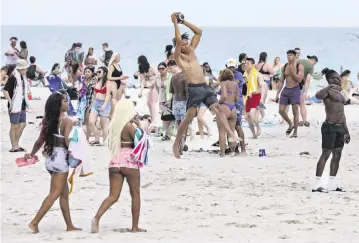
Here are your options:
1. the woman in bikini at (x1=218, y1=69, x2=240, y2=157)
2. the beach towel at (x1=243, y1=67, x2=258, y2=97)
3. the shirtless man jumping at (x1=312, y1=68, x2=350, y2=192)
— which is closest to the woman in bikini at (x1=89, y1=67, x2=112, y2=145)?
the woman in bikini at (x1=218, y1=69, x2=240, y2=157)

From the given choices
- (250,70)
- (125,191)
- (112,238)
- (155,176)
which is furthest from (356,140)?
(112,238)

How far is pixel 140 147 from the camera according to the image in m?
10.2

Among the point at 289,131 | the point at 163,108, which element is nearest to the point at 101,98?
the point at 163,108

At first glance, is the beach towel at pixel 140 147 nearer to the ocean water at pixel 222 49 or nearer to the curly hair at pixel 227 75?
the curly hair at pixel 227 75

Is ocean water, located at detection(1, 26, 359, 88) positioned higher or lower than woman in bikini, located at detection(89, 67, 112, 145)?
higher

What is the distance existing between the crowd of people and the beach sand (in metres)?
0.38

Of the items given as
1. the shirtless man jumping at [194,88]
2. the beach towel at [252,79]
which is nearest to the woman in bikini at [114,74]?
the beach towel at [252,79]

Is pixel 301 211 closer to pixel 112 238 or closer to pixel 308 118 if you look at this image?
pixel 112 238

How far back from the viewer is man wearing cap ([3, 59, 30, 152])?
17.0 metres

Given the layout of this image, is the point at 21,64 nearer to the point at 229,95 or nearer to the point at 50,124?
the point at 229,95

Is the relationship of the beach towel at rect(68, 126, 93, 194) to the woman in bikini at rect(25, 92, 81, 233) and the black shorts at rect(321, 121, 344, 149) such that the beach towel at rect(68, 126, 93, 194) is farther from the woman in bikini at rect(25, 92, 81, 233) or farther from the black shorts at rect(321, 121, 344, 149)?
the black shorts at rect(321, 121, 344, 149)

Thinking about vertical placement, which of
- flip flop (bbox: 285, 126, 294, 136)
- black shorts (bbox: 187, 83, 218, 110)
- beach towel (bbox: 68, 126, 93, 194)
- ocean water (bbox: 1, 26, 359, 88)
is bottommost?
beach towel (bbox: 68, 126, 93, 194)

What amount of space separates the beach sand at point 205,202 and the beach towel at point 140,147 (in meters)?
0.74

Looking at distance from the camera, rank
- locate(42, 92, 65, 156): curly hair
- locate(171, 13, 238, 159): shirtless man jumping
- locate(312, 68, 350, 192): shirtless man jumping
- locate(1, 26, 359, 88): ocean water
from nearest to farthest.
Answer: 1. locate(42, 92, 65, 156): curly hair
2. locate(312, 68, 350, 192): shirtless man jumping
3. locate(171, 13, 238, 159): shirtless man jumping
4. locate(1, 26, 359, 88): ocean water
